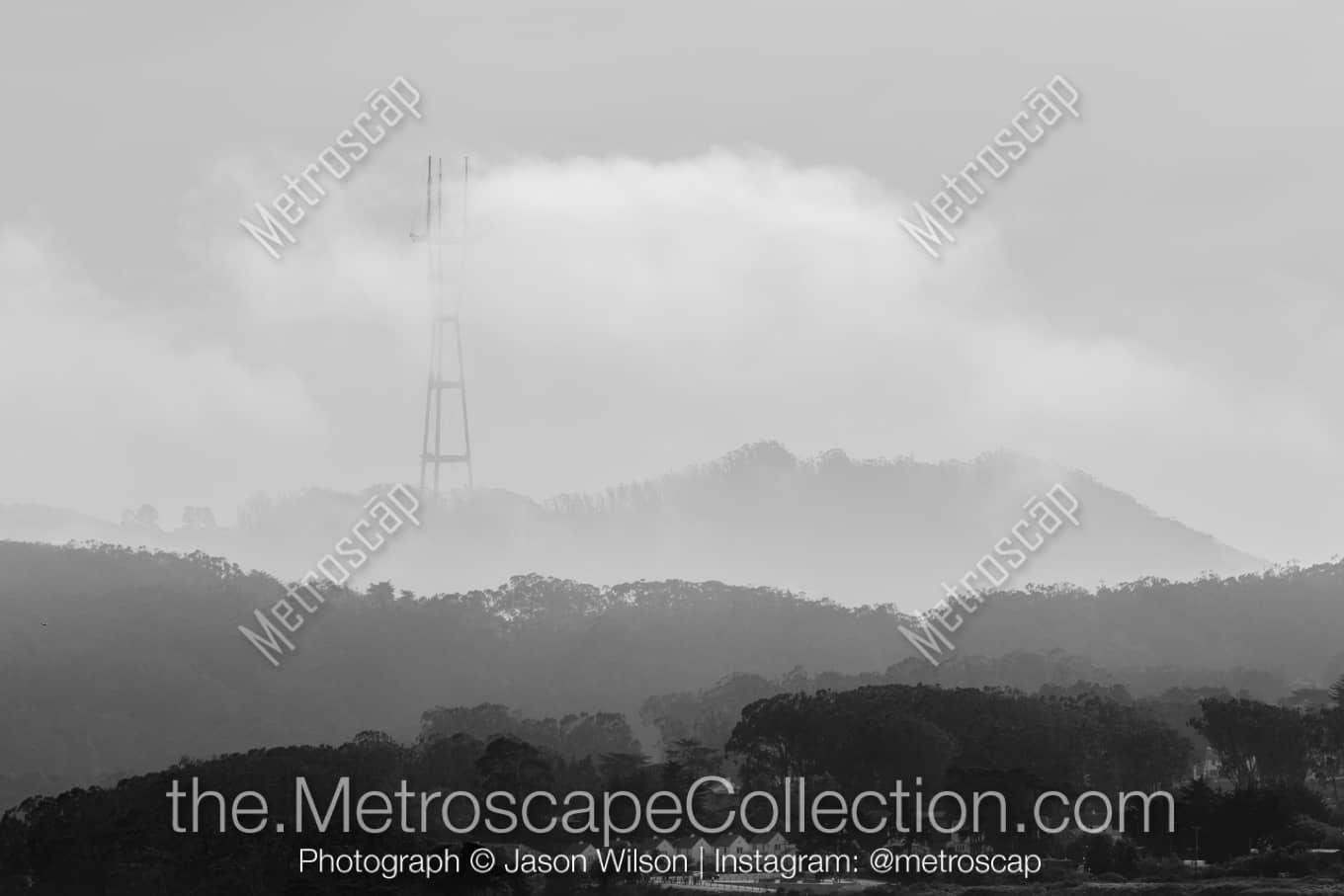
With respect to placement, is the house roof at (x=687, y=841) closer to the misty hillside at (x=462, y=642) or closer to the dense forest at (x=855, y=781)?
the dense forest at (x=855, y=781)

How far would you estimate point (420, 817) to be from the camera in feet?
284

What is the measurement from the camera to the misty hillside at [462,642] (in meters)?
141

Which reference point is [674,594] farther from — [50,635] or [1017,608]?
[50,635]

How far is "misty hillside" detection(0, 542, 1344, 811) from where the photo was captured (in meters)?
141

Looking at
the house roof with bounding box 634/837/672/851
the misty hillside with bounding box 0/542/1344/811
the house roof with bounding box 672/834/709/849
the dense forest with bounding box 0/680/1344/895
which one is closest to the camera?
the dense forest with bounding box 0/680/1344/895

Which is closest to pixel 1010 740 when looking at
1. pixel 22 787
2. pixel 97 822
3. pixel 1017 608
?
pixel 97 822

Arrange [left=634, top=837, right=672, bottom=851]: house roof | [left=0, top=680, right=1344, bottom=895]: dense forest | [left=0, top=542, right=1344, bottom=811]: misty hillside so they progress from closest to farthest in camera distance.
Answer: [left=0, top=680, right=1344, bottom=895]: dense forest → [left=634, top=837, right=672, bottom=851]: house roof → [left=0, top=542, right=1344, bottom=811]: misty hillside

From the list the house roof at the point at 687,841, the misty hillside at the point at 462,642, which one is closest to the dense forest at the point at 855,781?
the house roof at the point at 687,841

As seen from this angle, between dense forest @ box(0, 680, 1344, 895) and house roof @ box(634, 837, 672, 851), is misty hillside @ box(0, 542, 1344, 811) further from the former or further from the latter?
house roof @ box(634, 837, 672, 851)

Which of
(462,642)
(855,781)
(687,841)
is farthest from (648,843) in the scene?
(462,642)

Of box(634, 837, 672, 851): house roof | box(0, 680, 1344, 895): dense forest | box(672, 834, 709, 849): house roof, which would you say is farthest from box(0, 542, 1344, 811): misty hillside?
box(634, 837, 672, 851): house roof

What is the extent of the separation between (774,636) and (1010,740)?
72.9 meters

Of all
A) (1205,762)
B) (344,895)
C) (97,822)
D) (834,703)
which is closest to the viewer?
(344,895)

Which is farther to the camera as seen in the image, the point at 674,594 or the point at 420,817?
the point at 674,594
